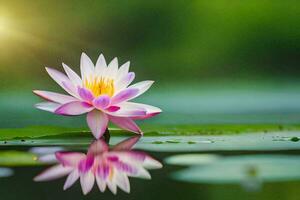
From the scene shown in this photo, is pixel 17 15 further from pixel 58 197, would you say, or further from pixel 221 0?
pixel 58 197

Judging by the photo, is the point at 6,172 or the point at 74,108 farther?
the point at 74,108

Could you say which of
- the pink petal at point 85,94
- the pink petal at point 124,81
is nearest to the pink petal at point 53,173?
the pink petal at point 85,94

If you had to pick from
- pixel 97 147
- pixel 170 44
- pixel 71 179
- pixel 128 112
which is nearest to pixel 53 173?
pixel 71 179

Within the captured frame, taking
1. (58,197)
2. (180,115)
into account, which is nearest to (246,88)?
(180,115)

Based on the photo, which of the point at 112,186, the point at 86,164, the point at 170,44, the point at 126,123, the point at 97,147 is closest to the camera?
the point at 112,186

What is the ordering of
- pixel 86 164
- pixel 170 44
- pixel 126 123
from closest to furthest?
pixel 86 164, pixel 126 123, pixel 170 44

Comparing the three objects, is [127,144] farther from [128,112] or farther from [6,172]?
[6,172]
